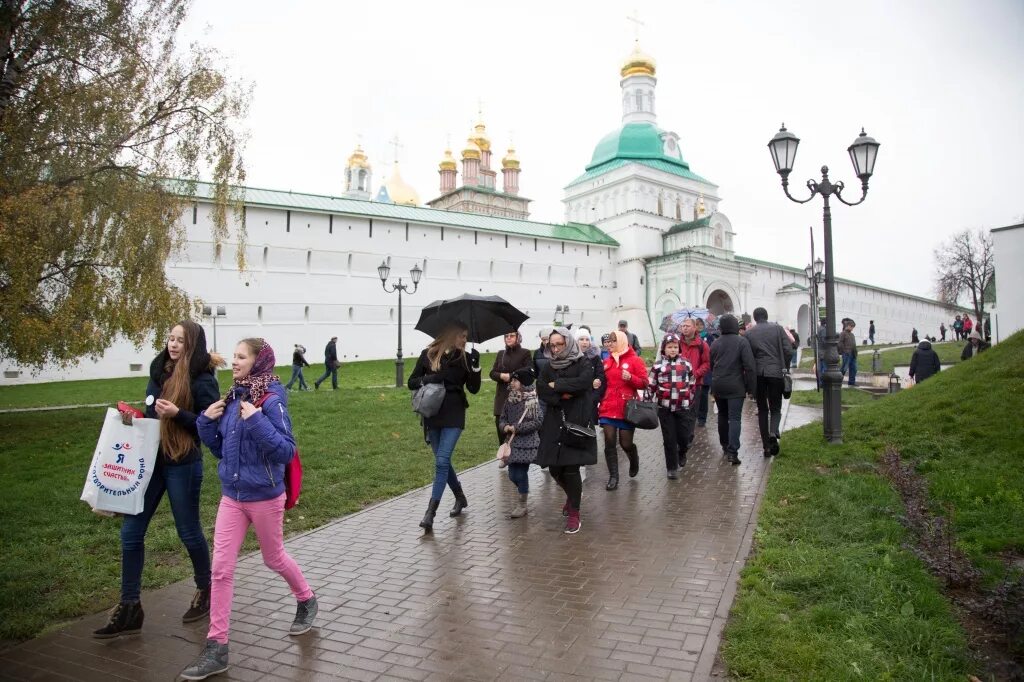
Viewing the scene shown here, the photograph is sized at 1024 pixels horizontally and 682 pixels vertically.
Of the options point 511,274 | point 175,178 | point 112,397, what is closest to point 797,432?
point 175,178

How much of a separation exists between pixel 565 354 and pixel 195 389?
10.9 feet

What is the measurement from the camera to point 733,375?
868cm

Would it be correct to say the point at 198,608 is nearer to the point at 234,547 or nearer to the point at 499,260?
the point at 234,547

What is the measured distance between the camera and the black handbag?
730 centimetres

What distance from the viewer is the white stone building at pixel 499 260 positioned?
3556 centimetres

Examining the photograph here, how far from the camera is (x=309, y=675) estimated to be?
3.53 metres

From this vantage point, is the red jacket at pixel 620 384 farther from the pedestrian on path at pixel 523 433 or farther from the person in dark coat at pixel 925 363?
the person in dark coat at pixel 925 363

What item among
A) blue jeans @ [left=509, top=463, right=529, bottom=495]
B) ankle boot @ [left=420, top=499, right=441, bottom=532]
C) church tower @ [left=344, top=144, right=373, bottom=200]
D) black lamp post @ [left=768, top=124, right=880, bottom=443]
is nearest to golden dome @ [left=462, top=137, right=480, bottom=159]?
church tower @ [left=344, top=144, right=373, bottom=200]

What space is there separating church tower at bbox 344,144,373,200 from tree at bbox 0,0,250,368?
49.6m

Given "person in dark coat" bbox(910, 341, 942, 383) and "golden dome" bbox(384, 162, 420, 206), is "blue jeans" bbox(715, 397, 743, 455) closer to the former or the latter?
"person in dark coat" bbox(910, 341, 942, 383)

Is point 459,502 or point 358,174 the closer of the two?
point 459,502

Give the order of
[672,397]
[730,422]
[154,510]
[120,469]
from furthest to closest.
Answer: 1. [730,422]
2. [672,397]
3. [154,510]
4. [120,469]

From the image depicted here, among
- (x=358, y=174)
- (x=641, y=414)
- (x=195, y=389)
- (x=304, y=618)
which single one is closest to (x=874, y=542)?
(x=641, y=414)

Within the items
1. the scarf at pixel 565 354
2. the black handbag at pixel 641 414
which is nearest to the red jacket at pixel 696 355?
the black handbag at pixel 641 414
